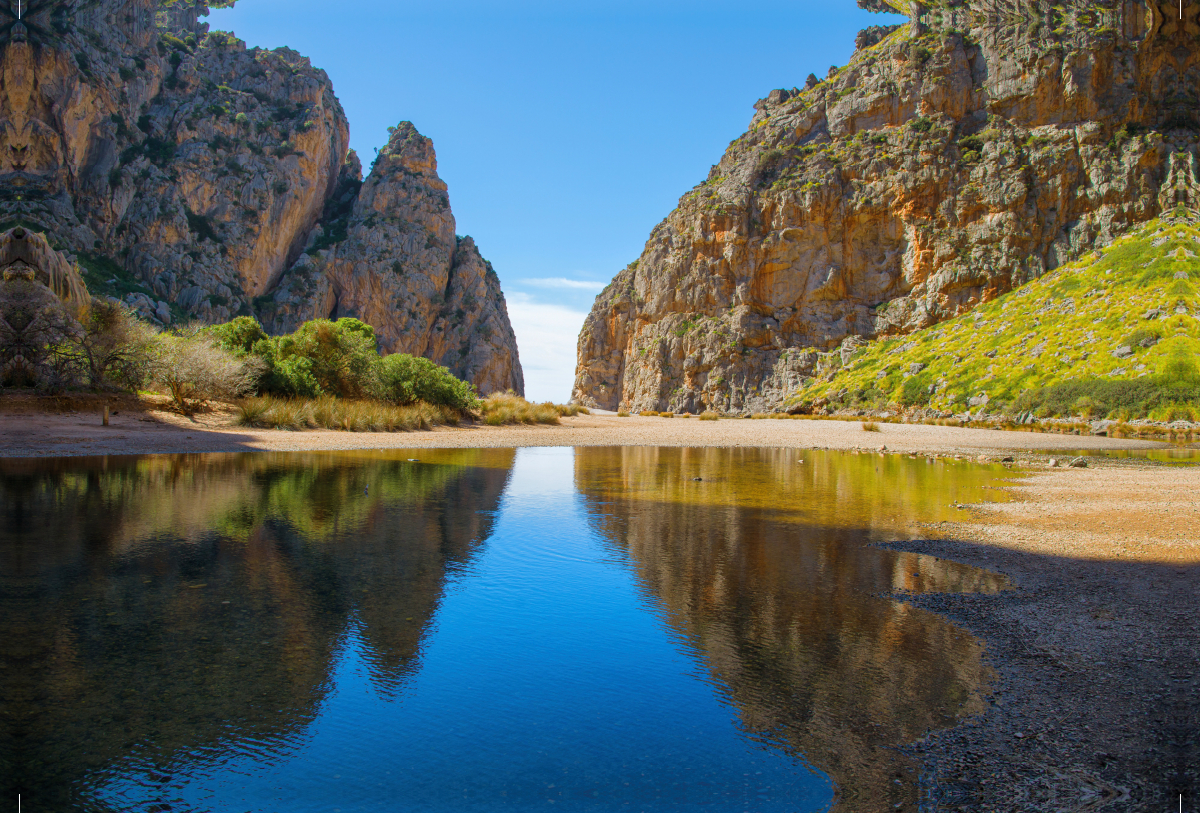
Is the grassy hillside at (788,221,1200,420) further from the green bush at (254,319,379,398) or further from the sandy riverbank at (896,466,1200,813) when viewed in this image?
the green bush at (254,319,379,398)

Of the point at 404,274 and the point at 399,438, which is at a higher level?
the point at 404,274

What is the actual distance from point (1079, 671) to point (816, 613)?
7.14 feet

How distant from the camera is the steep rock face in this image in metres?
111

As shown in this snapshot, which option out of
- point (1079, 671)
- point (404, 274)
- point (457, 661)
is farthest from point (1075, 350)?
point (404, 274)

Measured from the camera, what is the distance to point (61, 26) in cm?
8150

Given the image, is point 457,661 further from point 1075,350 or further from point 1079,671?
point 1075,350

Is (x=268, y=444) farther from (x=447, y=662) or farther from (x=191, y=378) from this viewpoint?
(x=447, y=662)

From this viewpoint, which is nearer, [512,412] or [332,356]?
[332,356]

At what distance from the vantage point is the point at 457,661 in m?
5.45

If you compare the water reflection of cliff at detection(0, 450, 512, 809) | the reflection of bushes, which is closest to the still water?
the water reflection of cliff at detection(0, 450, 512, 809)

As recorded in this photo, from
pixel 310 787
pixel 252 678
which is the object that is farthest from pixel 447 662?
pixel 310 787

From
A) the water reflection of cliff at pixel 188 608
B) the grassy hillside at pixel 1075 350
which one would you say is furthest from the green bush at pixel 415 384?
the grassy hillside at pixel 1075 350

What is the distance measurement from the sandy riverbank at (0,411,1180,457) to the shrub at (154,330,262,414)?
1.18 m

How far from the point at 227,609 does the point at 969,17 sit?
9666 cm
